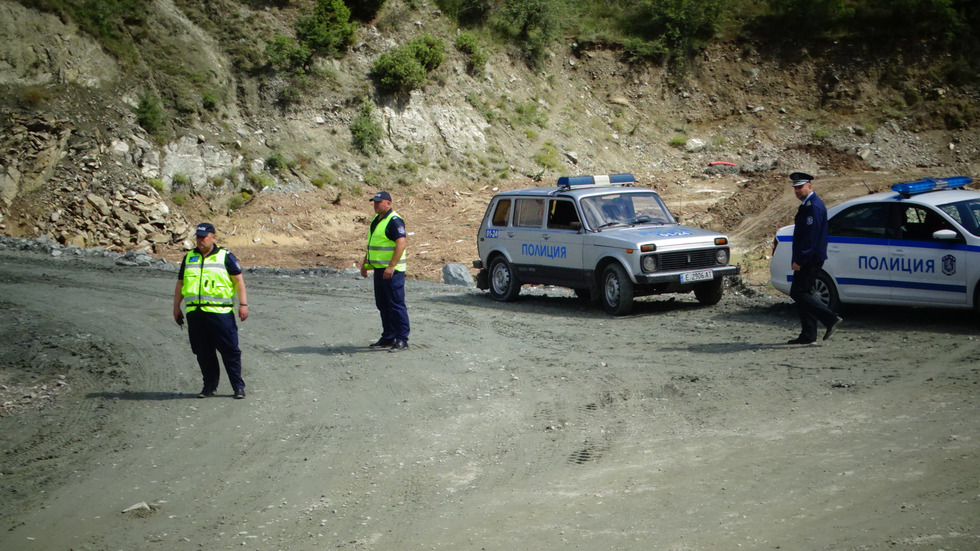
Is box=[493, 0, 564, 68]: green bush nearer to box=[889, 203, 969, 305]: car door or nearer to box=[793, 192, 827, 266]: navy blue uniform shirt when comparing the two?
box=[889, 203, 969, 305]: car door

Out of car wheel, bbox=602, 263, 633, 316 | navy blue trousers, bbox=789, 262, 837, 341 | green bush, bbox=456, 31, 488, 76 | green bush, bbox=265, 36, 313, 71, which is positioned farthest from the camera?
green bush, bbox=456, 31, 488, 76

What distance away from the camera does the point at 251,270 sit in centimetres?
2083

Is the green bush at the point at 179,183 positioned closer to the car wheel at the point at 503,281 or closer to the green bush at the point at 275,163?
the green bush at the point at 275,163

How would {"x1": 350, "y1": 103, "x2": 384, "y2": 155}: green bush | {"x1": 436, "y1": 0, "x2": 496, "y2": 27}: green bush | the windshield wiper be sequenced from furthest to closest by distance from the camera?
{"x1": 436, "y1": 0, "x2": 496, "y2": 27}: green bush, {"x1": 350, "y1": 103, "x2": 384, "y2": 155}: green bush, the windshield wiper

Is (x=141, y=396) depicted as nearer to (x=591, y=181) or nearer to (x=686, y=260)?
(x=686, y=260)

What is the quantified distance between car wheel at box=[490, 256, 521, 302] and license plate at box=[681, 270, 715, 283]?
10.4 ft

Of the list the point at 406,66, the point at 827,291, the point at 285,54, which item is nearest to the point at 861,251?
the point at 827,291

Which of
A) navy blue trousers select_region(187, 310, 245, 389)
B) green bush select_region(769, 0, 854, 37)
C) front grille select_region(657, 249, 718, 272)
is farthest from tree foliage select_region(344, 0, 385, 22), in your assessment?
navy blue trousers select_region(187, 310, 245, 389)

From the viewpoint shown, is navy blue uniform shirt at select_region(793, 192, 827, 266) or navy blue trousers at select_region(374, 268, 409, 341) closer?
navy blue uniform shirt at select_region(793, 192, 827, 266)

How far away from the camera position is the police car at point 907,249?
10.9 meters

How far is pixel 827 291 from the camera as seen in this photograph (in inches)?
481

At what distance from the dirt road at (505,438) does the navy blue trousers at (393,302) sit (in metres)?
0.37

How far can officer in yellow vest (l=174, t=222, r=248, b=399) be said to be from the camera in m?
8.68

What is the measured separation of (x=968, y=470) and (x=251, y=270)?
17141 mm
